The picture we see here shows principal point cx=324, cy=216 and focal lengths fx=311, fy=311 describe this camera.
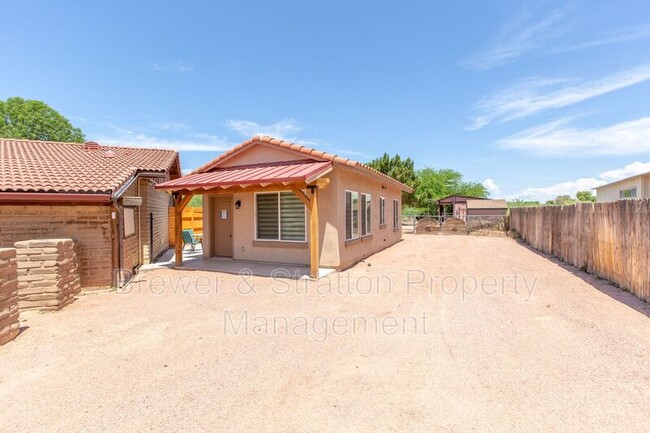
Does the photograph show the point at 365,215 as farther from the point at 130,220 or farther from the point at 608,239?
the point at 130,220

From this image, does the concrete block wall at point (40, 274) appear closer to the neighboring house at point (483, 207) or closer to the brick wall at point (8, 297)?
the brick wall at point (8, 297)

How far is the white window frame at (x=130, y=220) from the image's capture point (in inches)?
342

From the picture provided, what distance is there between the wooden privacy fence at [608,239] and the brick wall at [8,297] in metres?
10.3

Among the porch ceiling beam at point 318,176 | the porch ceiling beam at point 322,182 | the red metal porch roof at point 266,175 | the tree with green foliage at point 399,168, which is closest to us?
the porch ceiling beam at point 318,176

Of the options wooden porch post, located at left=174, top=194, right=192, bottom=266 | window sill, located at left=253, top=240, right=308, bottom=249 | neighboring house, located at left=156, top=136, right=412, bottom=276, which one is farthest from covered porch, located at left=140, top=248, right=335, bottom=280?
window sill, located at left=253, top=240, right=308, bottom=249

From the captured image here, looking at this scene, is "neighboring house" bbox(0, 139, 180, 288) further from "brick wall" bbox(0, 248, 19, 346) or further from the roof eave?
"brick wall" bbox(0, 248, 19, 346)

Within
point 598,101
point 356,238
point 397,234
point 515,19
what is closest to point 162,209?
point 356,238

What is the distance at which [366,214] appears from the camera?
39.6ft

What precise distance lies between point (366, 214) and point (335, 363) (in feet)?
28.6

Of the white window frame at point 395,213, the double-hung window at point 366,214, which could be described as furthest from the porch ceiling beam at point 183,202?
the white window frame at point 395,213

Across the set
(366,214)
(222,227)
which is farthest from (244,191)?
(366,214)

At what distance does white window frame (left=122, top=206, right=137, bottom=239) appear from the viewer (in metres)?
8.69

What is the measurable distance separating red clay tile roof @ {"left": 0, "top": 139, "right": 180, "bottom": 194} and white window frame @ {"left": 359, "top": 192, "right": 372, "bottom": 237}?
6798 millimetres

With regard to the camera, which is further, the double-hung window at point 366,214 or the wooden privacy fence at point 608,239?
the double-hung window at point 366,214
